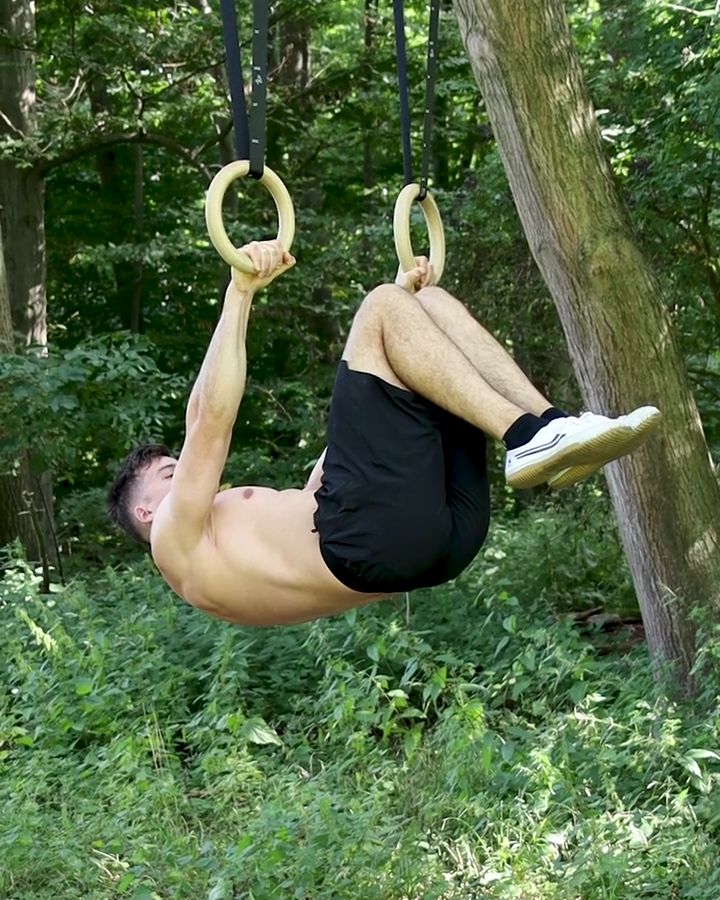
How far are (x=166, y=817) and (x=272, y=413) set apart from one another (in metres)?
5.15

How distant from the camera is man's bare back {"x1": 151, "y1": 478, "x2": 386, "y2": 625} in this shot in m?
2.65

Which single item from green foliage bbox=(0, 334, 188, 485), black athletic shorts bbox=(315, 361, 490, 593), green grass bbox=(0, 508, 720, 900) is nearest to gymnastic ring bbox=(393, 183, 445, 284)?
black athletic shorts bbox=(315, 361, 490, 593)

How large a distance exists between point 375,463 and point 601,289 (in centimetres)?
176

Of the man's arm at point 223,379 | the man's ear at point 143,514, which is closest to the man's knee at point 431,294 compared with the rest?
the man's arm at point 223,379

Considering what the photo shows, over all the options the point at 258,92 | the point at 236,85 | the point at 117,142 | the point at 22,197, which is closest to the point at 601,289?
the point at 258,92

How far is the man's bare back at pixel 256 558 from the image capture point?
8.71 feet

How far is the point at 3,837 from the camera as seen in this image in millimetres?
3760

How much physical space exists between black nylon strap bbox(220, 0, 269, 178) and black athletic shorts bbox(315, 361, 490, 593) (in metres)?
0.49

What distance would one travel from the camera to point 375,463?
8.27 feet

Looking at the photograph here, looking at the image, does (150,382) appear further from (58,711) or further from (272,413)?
(272,413)

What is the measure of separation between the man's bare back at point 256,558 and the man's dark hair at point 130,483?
0.82ft

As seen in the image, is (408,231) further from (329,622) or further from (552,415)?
(329,622)

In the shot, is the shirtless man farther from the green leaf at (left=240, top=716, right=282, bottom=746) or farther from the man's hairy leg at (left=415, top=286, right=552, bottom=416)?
the green leaf at (left=240, top=716, right=282, bottom=746)

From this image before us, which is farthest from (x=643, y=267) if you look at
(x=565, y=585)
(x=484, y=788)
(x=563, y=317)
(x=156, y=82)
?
(x=156, y=82)
